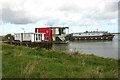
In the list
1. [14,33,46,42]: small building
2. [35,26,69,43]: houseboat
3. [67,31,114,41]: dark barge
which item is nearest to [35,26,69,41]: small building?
[35,26,69,43]: houseboat

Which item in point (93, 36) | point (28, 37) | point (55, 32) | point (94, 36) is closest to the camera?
point (28, 37)

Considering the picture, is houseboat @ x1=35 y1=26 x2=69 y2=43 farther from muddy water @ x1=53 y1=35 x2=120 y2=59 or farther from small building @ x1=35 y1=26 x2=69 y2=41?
muddy water @ x1=53 y1=35 x2=120 y2=59

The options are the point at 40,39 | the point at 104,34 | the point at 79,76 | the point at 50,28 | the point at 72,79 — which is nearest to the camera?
the point at 72,79

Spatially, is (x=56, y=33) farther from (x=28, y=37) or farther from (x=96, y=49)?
(x=96, y=49)

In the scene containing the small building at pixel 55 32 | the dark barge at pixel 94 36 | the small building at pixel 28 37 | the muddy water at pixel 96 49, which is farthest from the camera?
the dark barge at pixel 94 36

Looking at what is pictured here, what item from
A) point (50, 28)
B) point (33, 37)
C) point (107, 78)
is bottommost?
point (107, 78)

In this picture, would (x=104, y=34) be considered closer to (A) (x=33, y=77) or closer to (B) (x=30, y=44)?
(B) (x=30, y=44)

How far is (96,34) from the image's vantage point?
61688 mm

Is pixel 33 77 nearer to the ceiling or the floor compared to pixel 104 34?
nearer to the floor

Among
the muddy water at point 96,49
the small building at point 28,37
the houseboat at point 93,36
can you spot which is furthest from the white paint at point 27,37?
the houseboat at point 93,36

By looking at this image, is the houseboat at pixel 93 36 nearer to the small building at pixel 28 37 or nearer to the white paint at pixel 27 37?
the small building at pixel 28 37

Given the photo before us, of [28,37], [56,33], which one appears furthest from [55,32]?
[28,37]

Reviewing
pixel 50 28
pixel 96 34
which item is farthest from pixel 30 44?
pixel 96 34

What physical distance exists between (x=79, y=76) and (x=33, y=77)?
6.71 feet
